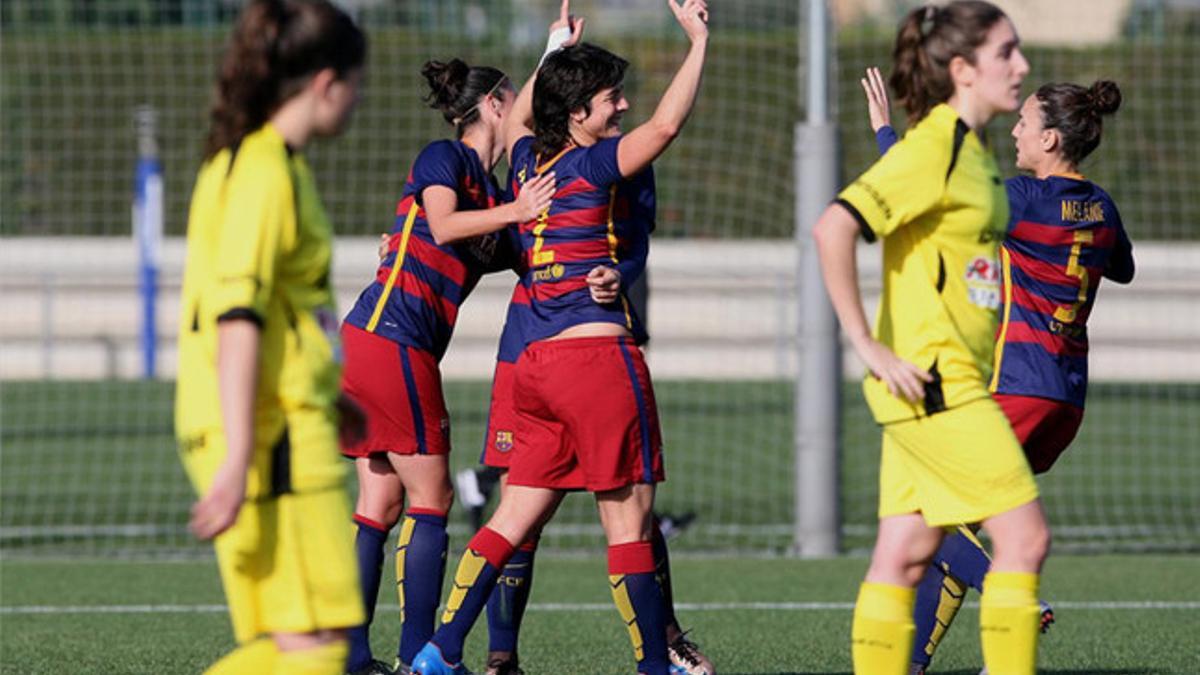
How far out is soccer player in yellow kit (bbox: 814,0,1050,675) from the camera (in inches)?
176

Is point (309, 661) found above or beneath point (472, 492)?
above

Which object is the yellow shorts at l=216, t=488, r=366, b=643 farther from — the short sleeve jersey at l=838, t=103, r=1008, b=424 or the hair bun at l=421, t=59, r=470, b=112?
the hair bun at l=421, t=59, r=470, b=112

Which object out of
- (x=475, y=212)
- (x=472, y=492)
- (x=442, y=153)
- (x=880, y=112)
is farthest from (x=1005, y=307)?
(x=472, y=492)

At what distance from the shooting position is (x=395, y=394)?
6.21m

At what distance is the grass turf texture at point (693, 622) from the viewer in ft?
21.9

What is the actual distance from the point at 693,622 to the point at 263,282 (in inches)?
165

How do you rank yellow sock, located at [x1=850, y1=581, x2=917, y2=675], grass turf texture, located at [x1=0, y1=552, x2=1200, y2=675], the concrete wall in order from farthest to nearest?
the concrete wall < grass turf texture, located at [x1=0, y1=552, x2=1200, y2=675] < yellow sock, located at [x1=850, y1=581, x2=917, y2=675]

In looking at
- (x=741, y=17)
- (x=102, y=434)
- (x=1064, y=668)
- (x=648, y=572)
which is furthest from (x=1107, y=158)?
(x=648, y=572)

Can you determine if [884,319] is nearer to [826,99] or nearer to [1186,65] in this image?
[826,99]

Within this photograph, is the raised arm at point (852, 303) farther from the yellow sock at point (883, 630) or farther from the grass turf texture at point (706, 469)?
the grass turf texture at point (706, 469)

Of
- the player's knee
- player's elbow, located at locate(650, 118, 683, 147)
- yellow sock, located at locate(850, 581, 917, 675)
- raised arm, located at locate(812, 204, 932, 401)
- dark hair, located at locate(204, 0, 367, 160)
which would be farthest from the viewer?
the player's knee

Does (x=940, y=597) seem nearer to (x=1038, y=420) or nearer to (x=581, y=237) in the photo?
(x=1038, y=420)

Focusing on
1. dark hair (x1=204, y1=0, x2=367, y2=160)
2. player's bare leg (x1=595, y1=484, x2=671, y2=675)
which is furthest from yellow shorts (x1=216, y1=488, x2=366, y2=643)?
player's bare leg (x1=595, y1=484, x2=671, y2=675)

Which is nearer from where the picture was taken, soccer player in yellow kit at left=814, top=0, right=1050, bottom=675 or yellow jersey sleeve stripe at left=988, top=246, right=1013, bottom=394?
soccer player in yellow kit at left=814, top=0, right=1050, bottom=675
